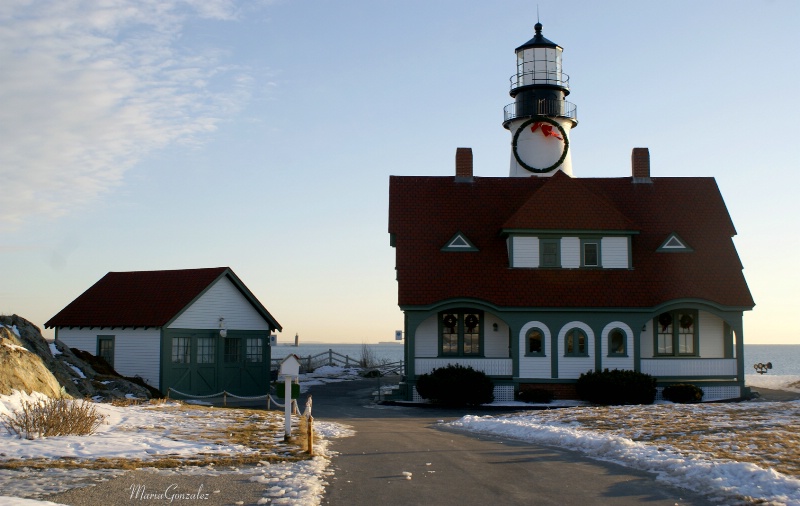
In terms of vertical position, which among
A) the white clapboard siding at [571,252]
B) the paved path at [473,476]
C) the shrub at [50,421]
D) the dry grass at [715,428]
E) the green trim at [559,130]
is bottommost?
the paved path at [473,476]

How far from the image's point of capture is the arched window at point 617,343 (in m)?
30.5

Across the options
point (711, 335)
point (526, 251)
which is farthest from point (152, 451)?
point (711, 335)

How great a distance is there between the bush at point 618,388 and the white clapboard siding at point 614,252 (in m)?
4.34

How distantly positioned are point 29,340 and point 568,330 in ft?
58.4

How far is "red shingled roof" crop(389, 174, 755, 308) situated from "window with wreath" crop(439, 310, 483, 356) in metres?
1.19

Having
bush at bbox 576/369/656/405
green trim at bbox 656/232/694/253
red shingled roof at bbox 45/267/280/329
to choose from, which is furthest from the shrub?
green trim at bbox 656/232/694/253

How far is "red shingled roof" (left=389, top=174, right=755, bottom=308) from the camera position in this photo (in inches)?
1210

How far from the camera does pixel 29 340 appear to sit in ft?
72.5

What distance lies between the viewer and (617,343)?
30766 millimetres

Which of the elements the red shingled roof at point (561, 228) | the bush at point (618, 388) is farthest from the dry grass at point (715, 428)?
the red shingled roof at point (561, 228)

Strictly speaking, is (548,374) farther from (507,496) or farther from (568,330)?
(507,496)

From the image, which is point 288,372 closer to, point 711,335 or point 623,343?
point 623,343

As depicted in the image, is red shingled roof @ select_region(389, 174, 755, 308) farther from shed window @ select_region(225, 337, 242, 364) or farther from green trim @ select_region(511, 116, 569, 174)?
shed window @ select_region(225, 337, 242, 364)

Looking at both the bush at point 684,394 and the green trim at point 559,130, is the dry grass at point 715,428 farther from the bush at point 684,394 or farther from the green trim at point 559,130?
the green trim at point 559,130
